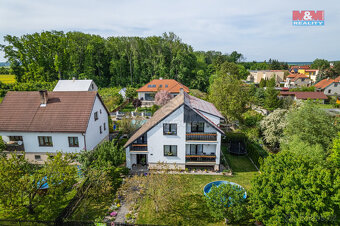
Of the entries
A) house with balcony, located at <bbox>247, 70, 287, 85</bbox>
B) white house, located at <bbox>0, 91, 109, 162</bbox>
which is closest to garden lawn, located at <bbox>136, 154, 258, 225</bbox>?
white house, located at <bbox>0, 91, 109, 162</bbox>

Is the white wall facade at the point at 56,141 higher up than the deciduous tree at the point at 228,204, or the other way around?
the white wall facade at the point at 56,141

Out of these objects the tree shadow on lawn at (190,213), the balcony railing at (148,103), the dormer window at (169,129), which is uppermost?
the dormer window at (169,129)

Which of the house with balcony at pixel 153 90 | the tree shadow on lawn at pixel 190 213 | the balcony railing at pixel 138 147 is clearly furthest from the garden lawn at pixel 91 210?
the house with balcony at pixel 153 90

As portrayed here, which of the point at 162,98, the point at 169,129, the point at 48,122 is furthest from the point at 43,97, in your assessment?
the point at 162,98

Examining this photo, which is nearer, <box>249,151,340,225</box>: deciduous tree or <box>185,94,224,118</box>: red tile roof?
<box>249,151,340,225</box>: deciduous tree

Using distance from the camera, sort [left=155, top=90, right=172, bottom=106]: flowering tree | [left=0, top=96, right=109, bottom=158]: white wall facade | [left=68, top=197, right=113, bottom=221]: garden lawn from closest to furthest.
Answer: [left=68, top=197, right=113, bottom=221]: garden lawn → [left=0, top=96, right=109, bottom=158]: white wall facade → [left=155, top=90, right=172, bottom=106]: flowering tree

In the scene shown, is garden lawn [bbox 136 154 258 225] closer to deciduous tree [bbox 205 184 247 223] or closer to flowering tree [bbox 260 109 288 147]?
deciduous tree [bbox 205 184 247 223]

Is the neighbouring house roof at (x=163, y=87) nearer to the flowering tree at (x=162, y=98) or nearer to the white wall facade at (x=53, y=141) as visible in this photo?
the flowering tree at (x=162, y=98)
